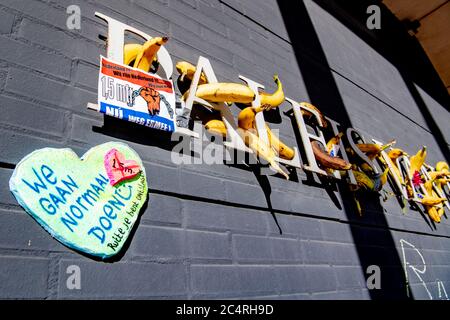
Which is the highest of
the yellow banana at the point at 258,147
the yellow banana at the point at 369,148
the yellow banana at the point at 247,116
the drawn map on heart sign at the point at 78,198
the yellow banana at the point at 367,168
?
the yellow banana at the point at 369,148

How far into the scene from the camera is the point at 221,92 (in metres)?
1.60

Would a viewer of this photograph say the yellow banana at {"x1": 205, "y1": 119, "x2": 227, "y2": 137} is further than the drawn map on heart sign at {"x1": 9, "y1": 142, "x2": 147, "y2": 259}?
Yes

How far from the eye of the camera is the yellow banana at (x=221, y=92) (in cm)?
159

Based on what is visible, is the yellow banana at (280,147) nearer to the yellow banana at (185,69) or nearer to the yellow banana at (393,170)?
the yellow banana at (185,69)

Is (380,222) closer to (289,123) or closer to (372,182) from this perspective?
(372,182)

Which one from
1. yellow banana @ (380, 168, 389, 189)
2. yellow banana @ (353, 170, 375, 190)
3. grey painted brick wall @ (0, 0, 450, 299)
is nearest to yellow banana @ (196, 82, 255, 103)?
grey painted brick wall @ (0, 0, 450, 299)

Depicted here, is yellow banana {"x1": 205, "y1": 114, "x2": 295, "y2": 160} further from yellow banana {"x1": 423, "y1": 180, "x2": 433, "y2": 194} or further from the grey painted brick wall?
yellow banana {"x1": 423, "y1": 180, "x2": 433, "y2": 194}

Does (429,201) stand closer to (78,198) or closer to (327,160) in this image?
(327,160)

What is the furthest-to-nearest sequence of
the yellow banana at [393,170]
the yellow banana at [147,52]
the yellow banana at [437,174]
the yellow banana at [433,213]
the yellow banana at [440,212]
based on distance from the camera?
the yellow banana at [437,174] → the yellow banana at [440,212] → the yellow banana at [433,213] → the yellow banana at [393,170] → the yellow banana at [147,52]

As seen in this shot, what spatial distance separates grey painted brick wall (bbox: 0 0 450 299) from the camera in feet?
3.33

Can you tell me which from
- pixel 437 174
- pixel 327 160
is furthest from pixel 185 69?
pixel 437 174

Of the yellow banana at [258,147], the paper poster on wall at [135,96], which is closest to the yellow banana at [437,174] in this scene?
the yellow banana at [258,147]

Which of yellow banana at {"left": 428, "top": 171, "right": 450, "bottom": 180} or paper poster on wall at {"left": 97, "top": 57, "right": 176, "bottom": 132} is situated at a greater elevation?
yellow banana at {"left": 428, "top": 171, "right": 450, "bottom": 180}

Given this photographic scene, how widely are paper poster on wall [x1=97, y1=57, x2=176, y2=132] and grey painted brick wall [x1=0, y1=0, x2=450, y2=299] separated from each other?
8 cm
